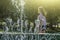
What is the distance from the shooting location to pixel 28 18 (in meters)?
5.62

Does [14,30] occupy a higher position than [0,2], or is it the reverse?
[0,2]

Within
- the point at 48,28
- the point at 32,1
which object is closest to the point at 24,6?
A: the point at 32,1

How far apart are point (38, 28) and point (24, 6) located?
500 millimetres

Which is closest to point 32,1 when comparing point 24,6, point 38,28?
point 24,6

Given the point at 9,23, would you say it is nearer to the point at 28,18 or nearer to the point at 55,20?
the point at 28,18

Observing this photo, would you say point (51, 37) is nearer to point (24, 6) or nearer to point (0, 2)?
point (24, 6)

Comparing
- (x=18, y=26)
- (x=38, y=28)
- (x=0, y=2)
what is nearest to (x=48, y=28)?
(x=38, y=28)

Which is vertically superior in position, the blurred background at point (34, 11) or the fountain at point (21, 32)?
the blurred background at point (34, 11)

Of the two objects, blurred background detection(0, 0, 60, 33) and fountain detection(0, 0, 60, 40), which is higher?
blurred background detection(0, 0, 60, 33)

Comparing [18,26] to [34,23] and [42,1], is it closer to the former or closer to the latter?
[34,23]

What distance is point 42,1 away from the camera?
5.62 m

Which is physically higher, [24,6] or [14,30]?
[24,6]

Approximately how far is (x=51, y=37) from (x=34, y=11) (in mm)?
584

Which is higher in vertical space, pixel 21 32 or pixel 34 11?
pixel 34 11
